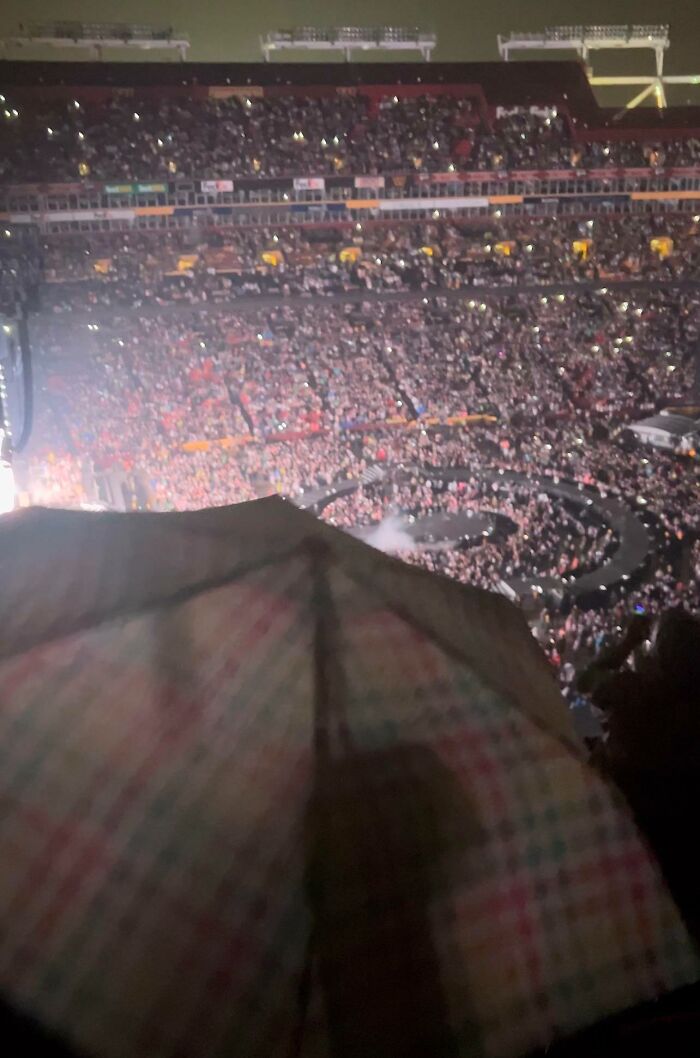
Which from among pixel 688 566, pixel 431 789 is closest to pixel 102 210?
pixel 688 566

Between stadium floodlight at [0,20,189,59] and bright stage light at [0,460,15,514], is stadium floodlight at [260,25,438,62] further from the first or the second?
bright stage light at [0,460,15,514]

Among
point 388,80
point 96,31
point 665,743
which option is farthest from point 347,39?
point 665,743

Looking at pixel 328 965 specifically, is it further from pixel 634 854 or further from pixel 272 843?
pixel 634 854

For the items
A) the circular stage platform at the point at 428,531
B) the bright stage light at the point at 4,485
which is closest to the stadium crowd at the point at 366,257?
the circular stage platform at the point at 428,531

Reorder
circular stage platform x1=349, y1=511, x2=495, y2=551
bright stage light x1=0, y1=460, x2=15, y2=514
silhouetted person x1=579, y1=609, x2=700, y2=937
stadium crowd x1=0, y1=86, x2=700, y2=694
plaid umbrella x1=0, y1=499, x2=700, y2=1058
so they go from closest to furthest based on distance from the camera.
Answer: plaid umbrella x1=0, y1=499, x2=700, y2=1058
silhouetted person x1=579, y1=609, x2=700, y2=937
bright stage light x1=0, y1=460, x2=15, y2=514
circular stage platform x1=349, y1=511, x2=495, y2=551
stadium crowd x1=0, y1=86, x2=700, y2=694

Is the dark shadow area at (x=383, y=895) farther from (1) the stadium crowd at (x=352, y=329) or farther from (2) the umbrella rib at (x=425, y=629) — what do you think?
(1) the stadium crowd at (x=352, y=329)

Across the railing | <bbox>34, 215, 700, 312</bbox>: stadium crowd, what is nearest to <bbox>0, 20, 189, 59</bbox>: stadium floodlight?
the railing
